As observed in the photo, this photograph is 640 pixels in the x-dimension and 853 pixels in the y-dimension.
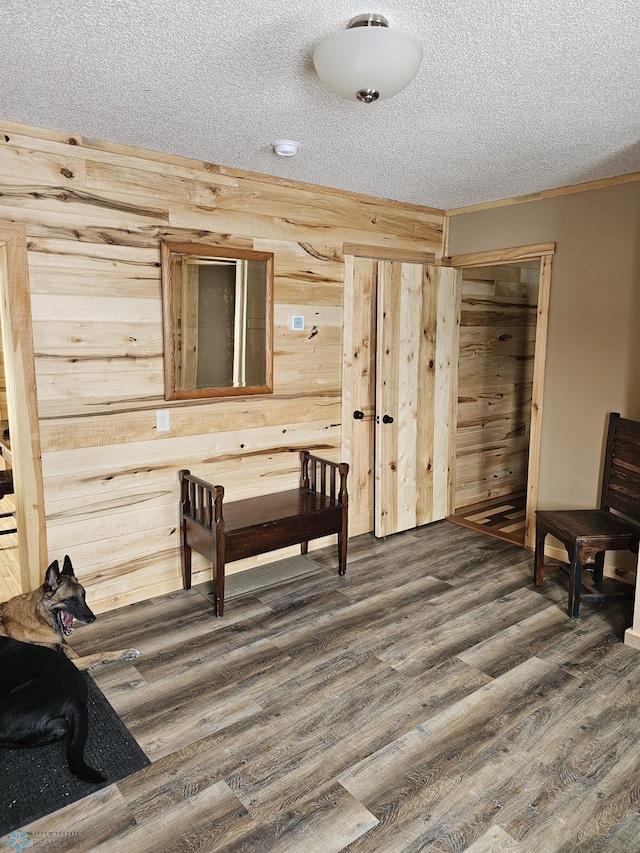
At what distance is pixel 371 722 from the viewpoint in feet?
7.40

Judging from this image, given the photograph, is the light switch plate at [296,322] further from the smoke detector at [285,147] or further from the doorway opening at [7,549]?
the doorway opening at [7,549]

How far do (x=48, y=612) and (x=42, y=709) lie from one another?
596mm

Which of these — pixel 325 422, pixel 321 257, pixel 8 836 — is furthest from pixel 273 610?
pixel 321 257

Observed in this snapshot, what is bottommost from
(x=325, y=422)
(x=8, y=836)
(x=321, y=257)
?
(x=8, y=836)

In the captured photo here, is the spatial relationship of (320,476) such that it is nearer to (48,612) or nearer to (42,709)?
(48,612)

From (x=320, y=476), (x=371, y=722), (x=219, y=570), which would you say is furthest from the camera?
(x=320, y=476)

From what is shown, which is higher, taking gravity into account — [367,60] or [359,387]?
[367,60]

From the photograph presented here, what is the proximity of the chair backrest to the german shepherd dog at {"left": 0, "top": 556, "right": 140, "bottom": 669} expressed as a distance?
291 centimetres

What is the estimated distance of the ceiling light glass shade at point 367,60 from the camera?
1644 millimetres

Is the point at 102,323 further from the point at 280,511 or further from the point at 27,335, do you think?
the point at 280,511

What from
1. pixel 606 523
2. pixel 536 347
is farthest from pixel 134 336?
pixel 606 523

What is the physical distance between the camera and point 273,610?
3146mm

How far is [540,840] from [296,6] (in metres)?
2.55

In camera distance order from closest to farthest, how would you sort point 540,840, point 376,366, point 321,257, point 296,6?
point 296,6, point 540,840, point 321,257, point 376,366
